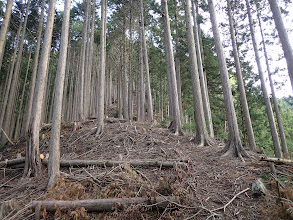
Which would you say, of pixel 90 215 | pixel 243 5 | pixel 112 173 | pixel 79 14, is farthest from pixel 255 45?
pixel 79 14

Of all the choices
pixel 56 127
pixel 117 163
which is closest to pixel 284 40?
pixel 117 163

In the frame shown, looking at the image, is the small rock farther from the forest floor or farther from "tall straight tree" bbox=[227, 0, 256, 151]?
"tall straight tree" bbox=[227, 0, 256, 151]

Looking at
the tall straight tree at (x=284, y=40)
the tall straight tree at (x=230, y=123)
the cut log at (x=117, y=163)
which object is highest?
the tall straight tree at (x=284, y=40)

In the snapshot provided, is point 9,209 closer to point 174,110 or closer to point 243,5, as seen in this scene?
point 174,110

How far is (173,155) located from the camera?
18.6 feet

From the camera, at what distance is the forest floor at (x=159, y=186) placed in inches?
120

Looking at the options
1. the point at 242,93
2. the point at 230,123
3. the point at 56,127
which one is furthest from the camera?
the point at 242,93

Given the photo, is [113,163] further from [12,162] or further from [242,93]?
[242,93]

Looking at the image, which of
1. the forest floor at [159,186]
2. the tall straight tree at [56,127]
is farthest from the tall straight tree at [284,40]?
the tall straight tree at [56,127]

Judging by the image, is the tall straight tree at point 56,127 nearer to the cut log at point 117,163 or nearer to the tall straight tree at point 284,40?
the cut log at point 117,163

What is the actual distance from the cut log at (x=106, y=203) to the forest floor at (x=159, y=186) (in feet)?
0.28

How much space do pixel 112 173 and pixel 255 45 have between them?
40.7 feet

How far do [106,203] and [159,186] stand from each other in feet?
3.68

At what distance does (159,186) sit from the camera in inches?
141
